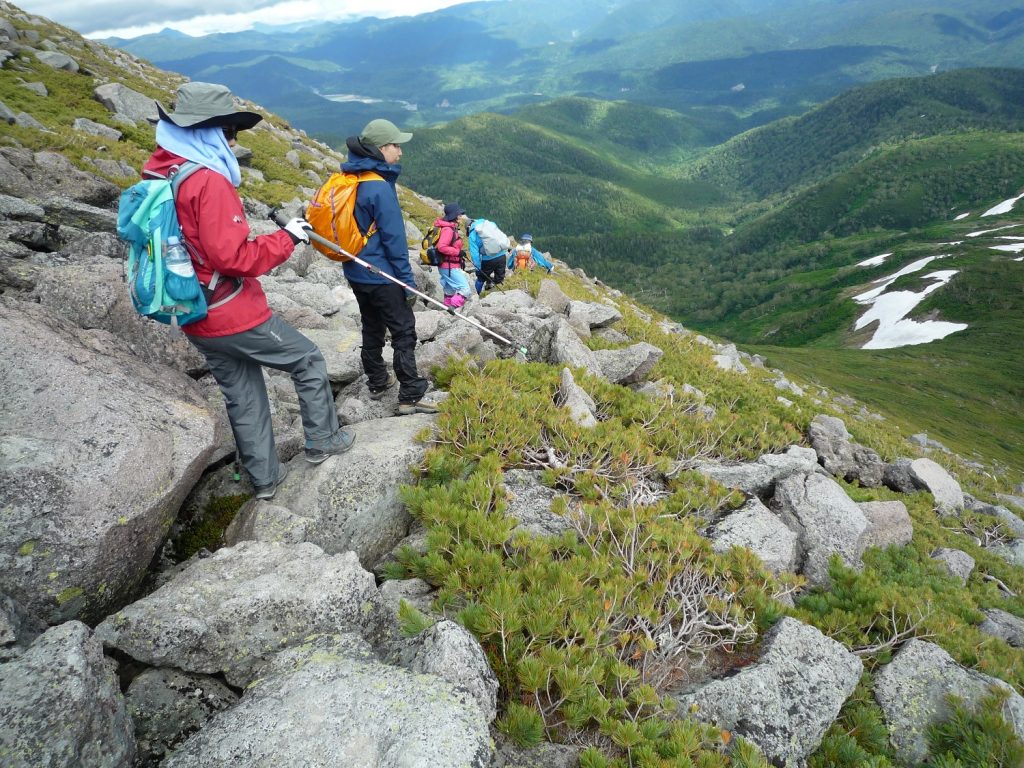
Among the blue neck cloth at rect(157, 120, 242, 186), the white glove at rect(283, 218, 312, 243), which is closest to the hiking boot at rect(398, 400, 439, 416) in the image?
the white glove at rect(283, 218, 312, 243)

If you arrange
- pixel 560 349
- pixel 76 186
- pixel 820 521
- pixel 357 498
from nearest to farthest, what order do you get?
1. pixel 357 498
2. pixel 820 521
3. pixel 560 349
4. pixel 76 186

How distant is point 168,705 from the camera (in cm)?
464

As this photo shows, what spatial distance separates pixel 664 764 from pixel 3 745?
15.7 feet

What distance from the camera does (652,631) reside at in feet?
20.4

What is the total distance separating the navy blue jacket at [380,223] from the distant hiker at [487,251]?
1172 centimetres

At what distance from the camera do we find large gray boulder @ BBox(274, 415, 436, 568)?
7.06 meters

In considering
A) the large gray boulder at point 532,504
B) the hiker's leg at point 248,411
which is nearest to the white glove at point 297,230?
the hiker's leg at point 248,411

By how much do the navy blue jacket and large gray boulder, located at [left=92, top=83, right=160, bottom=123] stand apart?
1315 inches

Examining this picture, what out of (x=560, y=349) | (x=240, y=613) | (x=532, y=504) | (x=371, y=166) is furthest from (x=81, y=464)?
(x=560, y=349)

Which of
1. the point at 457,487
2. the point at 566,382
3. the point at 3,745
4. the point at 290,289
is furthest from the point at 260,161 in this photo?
the point at 3,745

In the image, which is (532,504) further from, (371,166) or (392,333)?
(371,166)

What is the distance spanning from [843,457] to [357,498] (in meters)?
12.3

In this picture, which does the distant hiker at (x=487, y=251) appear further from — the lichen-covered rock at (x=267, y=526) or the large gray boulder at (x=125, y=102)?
the large gray boulder at (x=125, y=102)

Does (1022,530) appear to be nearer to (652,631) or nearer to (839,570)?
(839,570)
